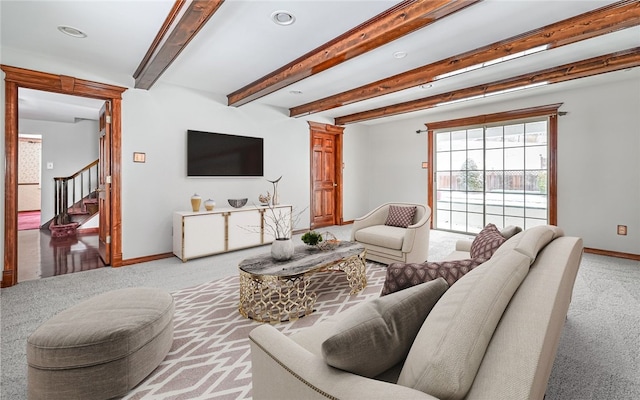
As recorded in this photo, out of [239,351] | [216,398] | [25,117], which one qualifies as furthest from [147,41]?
[25,117]

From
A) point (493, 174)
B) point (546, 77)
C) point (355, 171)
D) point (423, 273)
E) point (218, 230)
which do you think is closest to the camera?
point (423, 273)

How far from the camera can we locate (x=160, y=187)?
4.33 metres

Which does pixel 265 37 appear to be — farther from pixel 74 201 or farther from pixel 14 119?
pixel 74 201

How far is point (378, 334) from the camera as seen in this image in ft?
3.15

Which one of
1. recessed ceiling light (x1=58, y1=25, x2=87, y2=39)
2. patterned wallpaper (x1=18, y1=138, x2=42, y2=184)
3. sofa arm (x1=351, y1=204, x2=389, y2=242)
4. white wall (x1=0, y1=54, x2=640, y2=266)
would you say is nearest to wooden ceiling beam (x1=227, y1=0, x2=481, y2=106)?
white wall (x1=0, y1=54, x2=640, y2=266)

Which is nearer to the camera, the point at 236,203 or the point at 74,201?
the point at 236,203

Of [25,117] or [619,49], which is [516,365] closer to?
[619,49]

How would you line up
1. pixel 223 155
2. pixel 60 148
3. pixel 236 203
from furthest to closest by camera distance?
1. pixel 60 148
2. pixel 223 155
3. pixel 236 203

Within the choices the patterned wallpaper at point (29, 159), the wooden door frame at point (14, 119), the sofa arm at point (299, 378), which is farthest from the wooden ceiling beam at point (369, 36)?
the patterned wallpaper at point (29, 159)

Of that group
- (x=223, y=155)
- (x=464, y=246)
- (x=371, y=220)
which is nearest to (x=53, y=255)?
(x=223, y=155)

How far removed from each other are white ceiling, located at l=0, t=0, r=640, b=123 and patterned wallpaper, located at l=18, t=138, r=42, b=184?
7321 mm

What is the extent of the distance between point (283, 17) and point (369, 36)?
76 centimetres

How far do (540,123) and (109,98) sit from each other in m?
6.52

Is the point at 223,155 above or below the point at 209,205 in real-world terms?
above
